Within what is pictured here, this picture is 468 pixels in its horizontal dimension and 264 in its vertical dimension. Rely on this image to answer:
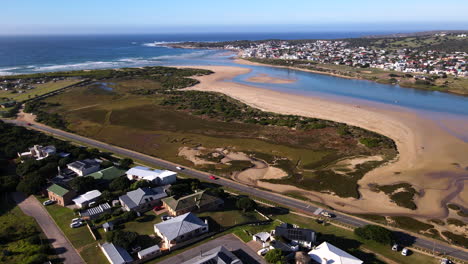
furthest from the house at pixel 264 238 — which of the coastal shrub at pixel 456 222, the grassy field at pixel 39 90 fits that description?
the grassy field at pixel 39 90

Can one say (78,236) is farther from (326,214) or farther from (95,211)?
(326,214)

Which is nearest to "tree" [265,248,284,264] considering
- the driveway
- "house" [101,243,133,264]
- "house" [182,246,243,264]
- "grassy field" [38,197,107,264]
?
the driveway

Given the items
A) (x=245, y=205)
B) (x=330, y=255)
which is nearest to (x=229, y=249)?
(x=245, y=205)

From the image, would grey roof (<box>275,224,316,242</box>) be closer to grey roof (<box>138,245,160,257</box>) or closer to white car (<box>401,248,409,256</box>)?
white car (<box>401,248,409,256</box>)

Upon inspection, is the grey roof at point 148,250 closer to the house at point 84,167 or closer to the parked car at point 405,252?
the house at point 84,167

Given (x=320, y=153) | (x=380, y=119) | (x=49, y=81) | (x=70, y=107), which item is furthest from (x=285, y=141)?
(x=49, y=81)

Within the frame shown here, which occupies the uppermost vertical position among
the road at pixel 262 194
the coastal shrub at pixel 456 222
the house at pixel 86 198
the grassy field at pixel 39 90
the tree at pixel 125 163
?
the grassy field at pixel 39 90
